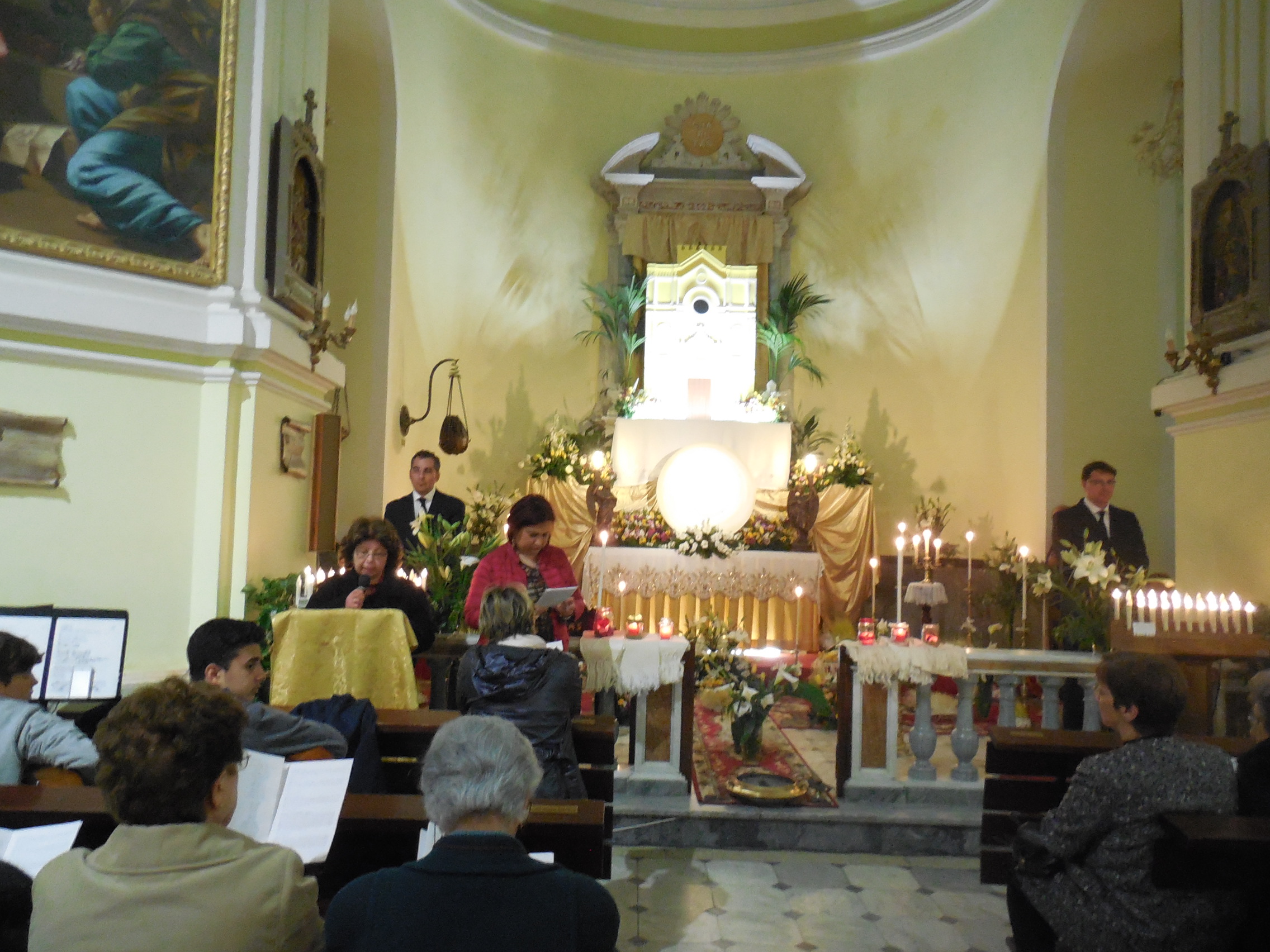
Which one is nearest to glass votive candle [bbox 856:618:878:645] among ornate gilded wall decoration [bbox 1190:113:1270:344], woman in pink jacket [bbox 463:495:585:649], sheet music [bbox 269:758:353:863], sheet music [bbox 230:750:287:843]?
woman in pink jacket [bbox 463:495:585:649]

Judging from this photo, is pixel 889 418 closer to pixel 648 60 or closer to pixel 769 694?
pixel 648 60

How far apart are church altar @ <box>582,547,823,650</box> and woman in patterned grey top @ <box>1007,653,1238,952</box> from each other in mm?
6139

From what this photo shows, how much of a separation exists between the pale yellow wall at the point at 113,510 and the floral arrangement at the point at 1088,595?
4646mm

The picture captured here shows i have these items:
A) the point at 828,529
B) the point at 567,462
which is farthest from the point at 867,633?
the point at 567,462

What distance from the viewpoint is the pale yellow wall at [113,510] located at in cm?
466

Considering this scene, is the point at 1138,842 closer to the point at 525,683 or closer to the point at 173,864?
the point at 525,683

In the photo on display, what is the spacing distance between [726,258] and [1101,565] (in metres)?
6.82

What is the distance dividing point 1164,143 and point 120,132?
27.8 ft

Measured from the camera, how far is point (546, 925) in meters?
1.54

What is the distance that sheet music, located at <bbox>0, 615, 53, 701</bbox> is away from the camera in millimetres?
3635

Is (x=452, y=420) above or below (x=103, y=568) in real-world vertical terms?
above

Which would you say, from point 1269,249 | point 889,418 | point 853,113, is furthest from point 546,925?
Result: point 853,113

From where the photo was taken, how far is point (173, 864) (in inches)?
59.8

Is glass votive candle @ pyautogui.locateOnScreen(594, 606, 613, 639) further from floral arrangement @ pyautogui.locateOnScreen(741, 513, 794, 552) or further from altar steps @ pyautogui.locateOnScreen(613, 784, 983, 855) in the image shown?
floral arrangement @ pyautogui.locateOnScreen(741, 513, 794, 552)
